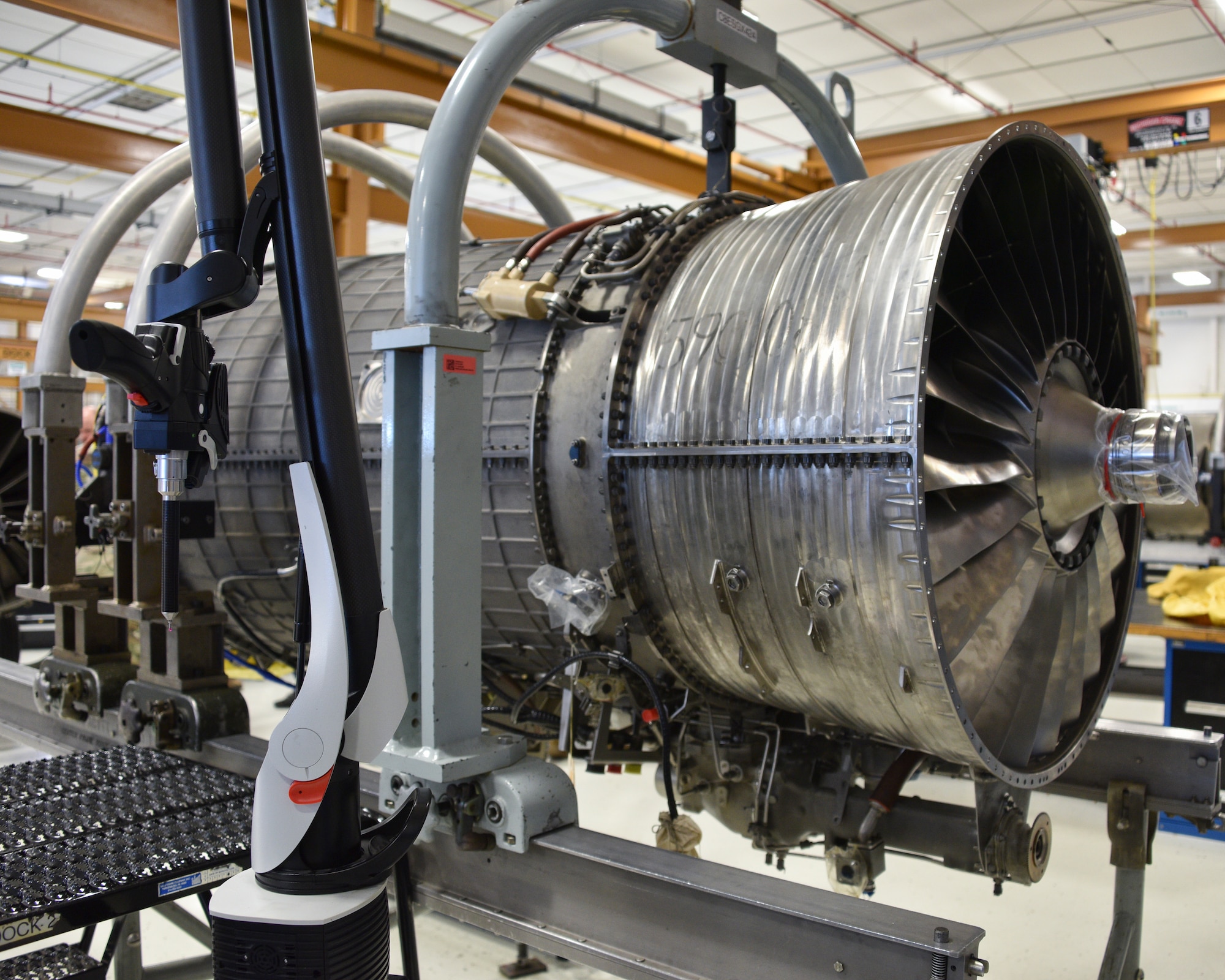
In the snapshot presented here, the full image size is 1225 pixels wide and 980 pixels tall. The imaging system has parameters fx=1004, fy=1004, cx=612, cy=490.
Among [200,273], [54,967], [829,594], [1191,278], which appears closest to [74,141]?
[54,967]

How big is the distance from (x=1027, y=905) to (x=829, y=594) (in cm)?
219

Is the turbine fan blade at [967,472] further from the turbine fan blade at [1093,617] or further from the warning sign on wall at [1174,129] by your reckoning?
the warning sign on wall at [1174,129]

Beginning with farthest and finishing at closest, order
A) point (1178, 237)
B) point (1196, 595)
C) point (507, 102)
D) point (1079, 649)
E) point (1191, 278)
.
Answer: point (1191, 278), point (1178, 237), point (507, 102), point (1196, 595), point (1079, 649)

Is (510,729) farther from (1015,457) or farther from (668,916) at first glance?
(1015,457)

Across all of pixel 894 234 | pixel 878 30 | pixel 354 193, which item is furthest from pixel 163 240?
pixel 878 30

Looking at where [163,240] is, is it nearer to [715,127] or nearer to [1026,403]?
[715,127]

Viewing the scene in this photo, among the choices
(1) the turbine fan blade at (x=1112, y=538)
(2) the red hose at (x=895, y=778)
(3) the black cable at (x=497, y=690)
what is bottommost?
(2) the red hose at (x=895, y=778)

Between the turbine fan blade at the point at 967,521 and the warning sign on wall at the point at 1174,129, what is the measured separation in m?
7.44

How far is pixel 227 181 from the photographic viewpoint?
1146mm

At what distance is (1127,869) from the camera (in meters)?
2.51

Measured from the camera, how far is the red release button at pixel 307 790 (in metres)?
1.13

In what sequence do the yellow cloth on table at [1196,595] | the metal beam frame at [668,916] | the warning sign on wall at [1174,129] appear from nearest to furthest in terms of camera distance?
the metal beam frame at [668,916], the yellow cloth on table at [1196,595], the warning sign on wall at [1174,129]

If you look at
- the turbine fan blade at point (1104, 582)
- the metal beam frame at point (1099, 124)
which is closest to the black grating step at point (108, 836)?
the turbine fan blade at point (1104, 582)

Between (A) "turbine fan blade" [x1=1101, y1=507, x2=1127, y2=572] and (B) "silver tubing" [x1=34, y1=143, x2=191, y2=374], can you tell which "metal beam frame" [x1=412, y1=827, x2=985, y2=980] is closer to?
(A) "turbine fan blade" [x1=1101, y1=507, x2=1127, y2=572]
